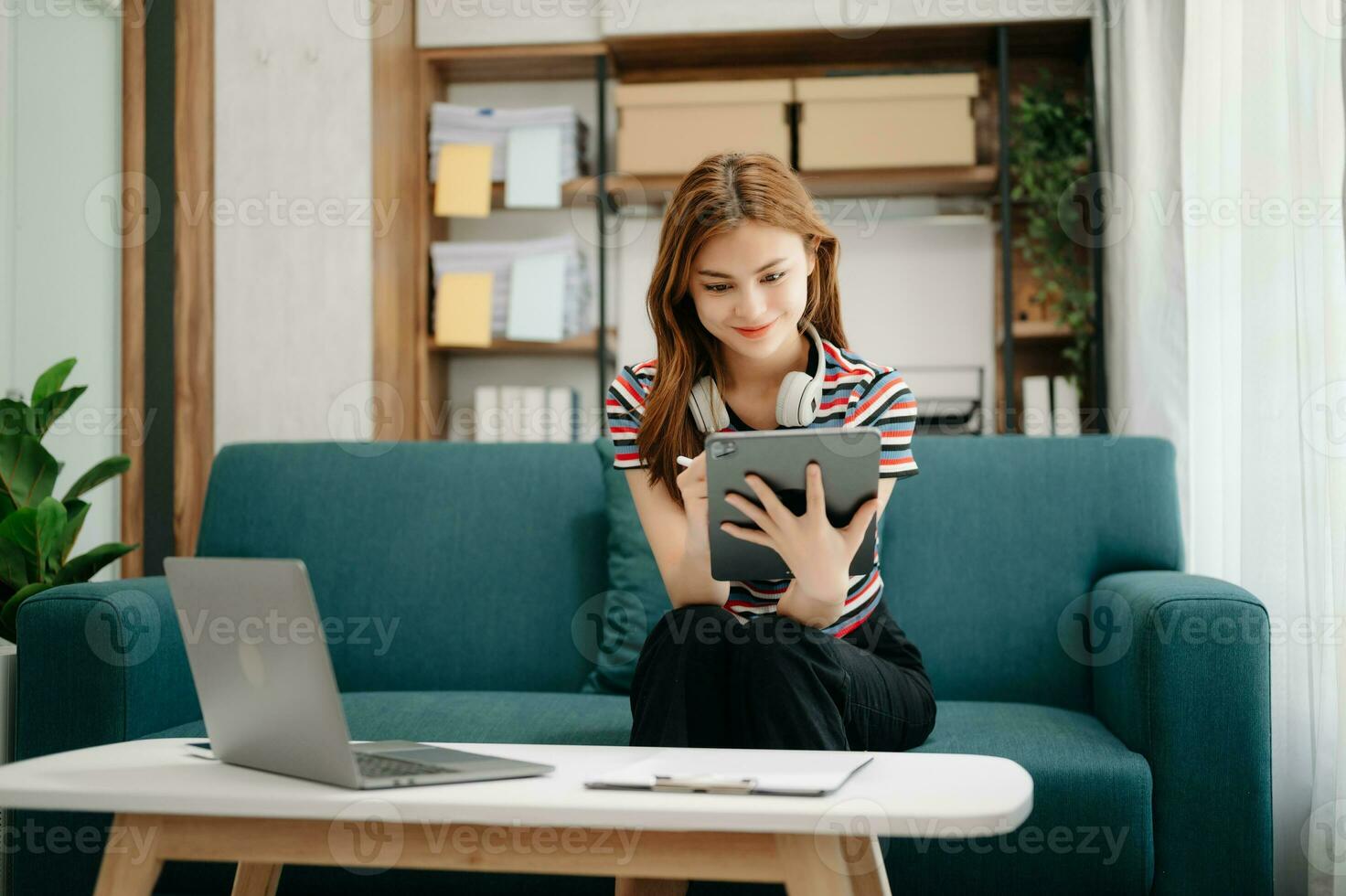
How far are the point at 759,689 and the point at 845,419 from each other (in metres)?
0.44

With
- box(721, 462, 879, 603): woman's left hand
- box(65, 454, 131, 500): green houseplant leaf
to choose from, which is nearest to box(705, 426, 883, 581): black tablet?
box(721, 462, 879, 603): woman's left hand

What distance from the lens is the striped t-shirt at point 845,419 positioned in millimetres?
1540

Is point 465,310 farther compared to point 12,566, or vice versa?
point 465,310

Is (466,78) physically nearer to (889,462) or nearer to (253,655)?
(889,462)

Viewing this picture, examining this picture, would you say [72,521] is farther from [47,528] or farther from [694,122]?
[694,122]

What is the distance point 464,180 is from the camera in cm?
321

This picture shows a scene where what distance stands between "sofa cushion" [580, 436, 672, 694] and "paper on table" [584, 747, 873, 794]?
822 mm

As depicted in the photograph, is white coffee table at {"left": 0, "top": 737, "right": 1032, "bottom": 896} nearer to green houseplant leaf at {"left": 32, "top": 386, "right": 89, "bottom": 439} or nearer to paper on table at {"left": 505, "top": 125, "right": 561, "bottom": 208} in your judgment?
green houseplant leaf at {"left": 32, "top": 386, "right": 89, "bottom": 439}

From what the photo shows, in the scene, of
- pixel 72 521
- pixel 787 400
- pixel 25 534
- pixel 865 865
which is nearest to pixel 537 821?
Result: pixel 865 865

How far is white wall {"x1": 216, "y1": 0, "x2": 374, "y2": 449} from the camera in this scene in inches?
115

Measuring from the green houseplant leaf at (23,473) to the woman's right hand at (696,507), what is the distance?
1148 millimetres

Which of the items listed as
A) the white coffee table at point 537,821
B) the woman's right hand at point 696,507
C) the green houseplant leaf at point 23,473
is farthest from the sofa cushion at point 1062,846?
the green houseplant leaf at point 23,473

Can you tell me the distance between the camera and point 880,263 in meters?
3.35

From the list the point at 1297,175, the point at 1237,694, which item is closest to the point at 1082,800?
the point at 1237,694
